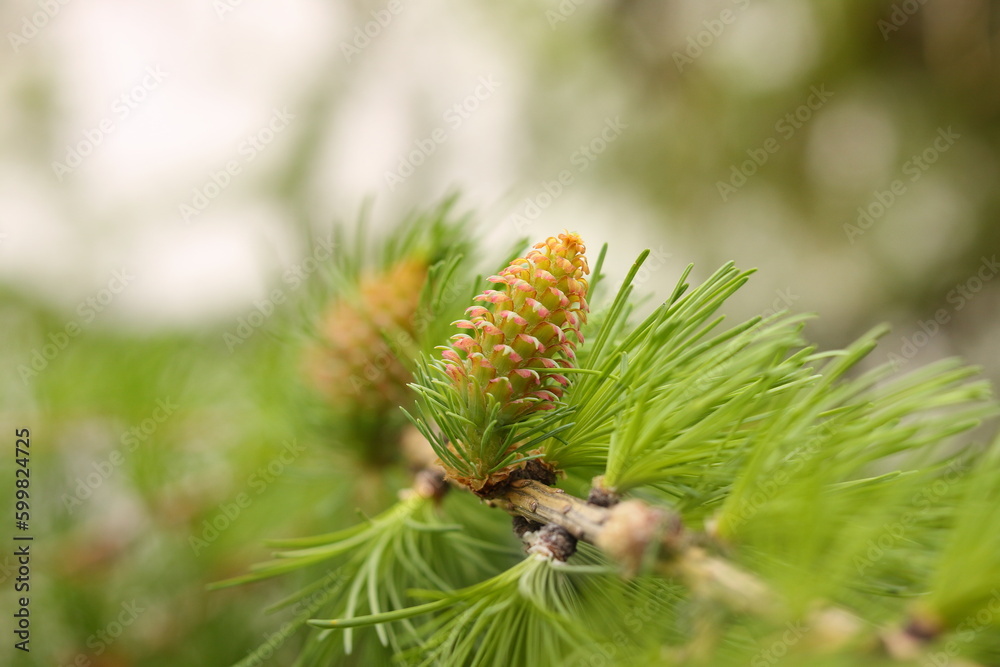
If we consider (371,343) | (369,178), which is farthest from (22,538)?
(369,178)

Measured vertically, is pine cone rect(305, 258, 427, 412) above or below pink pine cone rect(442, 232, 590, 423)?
above

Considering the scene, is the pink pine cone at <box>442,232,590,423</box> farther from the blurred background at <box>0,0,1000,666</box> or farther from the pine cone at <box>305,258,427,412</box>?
the blurred background at <box>0,0,1000,666</box>

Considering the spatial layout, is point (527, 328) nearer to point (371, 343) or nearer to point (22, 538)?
point (371, 343)

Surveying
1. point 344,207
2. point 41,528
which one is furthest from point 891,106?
point 41,528

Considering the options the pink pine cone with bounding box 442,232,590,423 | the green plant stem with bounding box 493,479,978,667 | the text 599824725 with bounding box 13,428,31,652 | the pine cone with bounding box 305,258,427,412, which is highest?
the text 599824725 with bounding box 13,428,31,652

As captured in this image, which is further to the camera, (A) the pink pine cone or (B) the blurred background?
(B) the blurred background

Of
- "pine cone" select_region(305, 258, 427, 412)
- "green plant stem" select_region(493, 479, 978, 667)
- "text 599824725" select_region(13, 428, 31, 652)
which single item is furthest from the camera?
"text 599824725" select_region(13, 428, 31, 652)

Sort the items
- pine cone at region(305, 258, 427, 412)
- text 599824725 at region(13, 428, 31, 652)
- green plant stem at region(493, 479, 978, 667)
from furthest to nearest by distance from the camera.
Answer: text 599824725 at region(13, 428, 31, 652), pine cone at region(305, 258, 427, 412), green plant stem at region(493, 479, 978, 667)

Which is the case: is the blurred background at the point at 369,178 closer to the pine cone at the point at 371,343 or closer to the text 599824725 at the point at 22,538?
the text 599824725 at the point at 22,538

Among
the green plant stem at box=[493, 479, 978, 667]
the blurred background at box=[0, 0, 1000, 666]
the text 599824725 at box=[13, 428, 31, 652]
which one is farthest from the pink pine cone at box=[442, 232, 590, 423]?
the text 599824725 at box=[13, 428, 31, 652]

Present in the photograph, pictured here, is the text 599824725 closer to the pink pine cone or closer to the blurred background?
the blurred background
